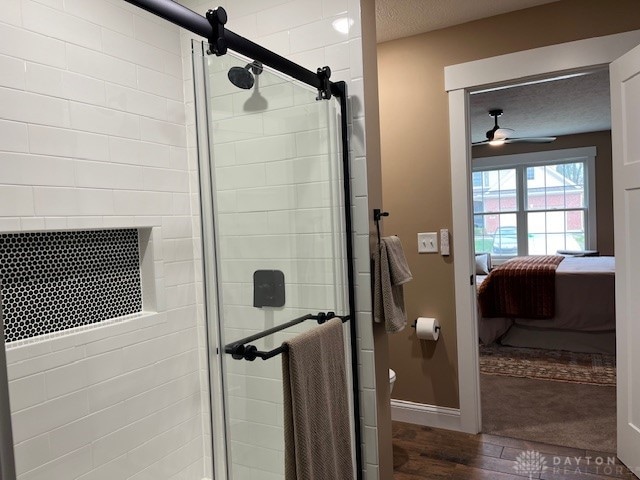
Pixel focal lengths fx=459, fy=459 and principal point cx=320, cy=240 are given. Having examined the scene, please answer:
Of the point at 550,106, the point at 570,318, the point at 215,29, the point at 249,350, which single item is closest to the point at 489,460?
the point at 249,350

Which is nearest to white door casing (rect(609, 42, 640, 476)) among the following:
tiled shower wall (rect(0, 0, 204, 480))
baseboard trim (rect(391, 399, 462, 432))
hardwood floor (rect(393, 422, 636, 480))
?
hardwood floor (rect(393, 422, 636, 480))

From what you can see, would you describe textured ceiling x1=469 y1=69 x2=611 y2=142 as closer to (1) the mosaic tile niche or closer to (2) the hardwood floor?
(2) the hardwood floor

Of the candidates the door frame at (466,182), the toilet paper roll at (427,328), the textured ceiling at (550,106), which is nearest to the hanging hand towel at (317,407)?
the toilet paper roll at (427,328)

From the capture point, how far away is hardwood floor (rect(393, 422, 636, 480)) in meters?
2.36

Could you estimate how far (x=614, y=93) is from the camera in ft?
7.72

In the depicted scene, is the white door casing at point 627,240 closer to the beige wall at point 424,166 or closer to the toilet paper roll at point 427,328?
the beige wall at point 424,166

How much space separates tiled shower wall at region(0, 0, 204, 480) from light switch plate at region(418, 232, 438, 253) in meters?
1.42

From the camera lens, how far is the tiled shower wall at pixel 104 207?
161 cm

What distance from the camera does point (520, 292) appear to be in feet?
14.3

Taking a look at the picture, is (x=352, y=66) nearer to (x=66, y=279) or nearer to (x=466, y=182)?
(x=466, y=182)

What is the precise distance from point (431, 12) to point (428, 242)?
4.37 ft

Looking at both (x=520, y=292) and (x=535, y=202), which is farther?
(x=535, y=202)

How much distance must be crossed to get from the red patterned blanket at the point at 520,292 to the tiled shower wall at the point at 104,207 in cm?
312

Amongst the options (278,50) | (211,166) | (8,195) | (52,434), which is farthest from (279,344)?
(278,50)
